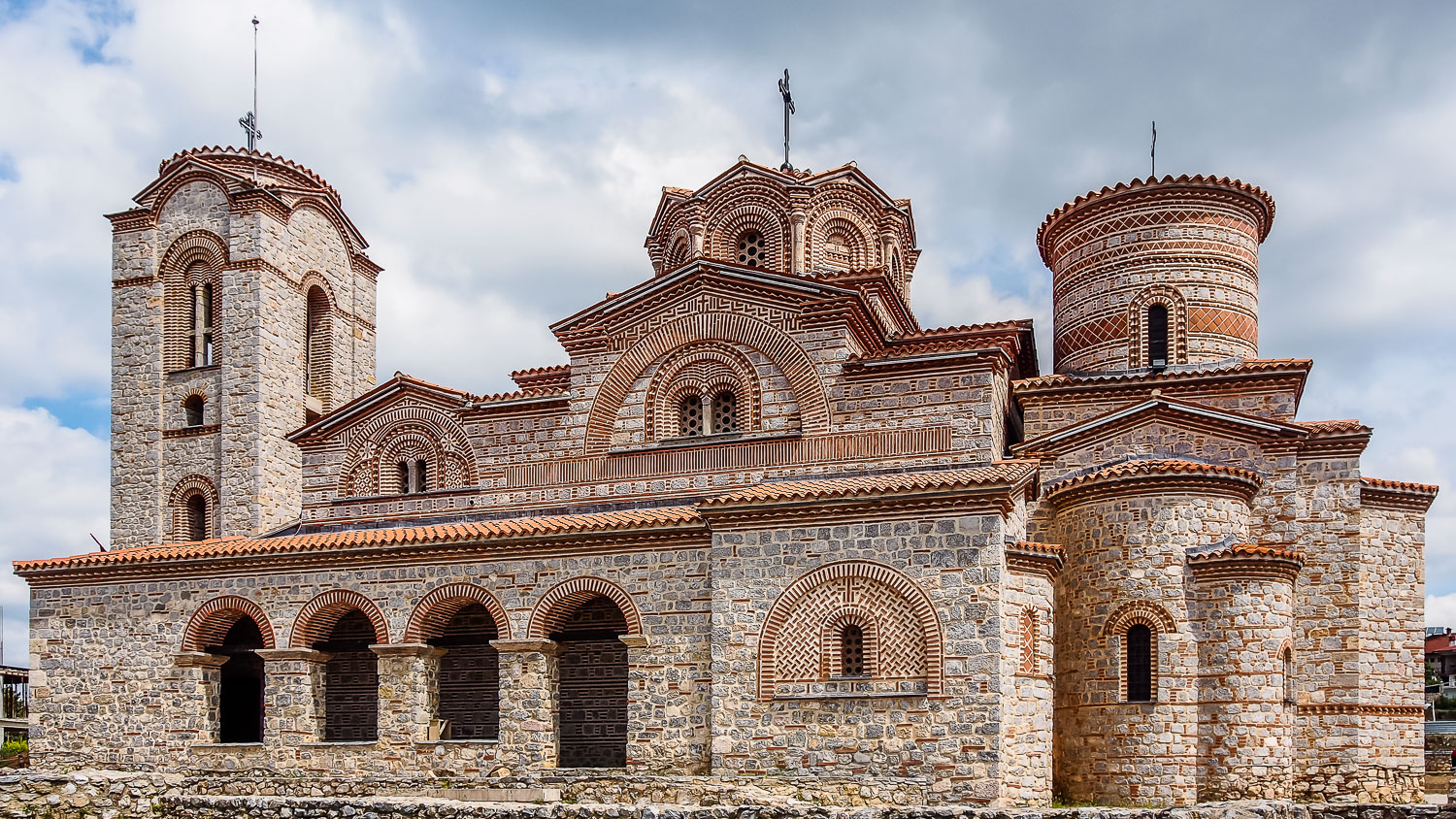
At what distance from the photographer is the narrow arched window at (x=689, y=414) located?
1577 centimetres

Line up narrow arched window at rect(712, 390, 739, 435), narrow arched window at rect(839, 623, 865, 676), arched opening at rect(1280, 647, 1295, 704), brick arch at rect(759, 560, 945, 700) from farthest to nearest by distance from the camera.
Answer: narrow arched window at rect(712, 390, 739, 435), arched opening at rect(1280, 647, 1295, 704), narrow arched window at rect(839, 623, 865, 676), brick arch at rect(759, 560, 945, 700)

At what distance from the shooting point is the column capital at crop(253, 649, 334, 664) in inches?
604

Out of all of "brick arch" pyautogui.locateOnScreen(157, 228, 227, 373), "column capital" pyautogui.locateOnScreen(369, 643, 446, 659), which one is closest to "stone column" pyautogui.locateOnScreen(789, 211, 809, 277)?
"column capital" pyautogui.locateOnScreen(369, 643, 446, 659)

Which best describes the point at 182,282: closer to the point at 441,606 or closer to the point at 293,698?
the point at 293,698

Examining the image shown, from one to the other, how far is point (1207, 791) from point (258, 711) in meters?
12.8

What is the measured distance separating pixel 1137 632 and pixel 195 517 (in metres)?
13.9

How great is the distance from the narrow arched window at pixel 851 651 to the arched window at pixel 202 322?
1206cm

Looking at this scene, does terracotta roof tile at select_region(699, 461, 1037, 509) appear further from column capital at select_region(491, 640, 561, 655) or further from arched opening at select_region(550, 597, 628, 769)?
arched opening at select_region(550, 597, 628, 769)

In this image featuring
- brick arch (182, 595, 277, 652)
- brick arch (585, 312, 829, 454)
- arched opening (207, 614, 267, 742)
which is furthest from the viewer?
arched opening (207, 614, 267, 742)

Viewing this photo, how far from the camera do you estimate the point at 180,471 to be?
19.7m

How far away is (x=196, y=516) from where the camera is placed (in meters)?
19.7

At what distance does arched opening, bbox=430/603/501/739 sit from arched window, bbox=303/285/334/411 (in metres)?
6.39

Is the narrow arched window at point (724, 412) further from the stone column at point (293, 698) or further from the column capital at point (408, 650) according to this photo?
the stone column at point (293, 698)

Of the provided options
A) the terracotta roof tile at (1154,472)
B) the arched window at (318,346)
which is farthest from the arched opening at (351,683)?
the terracotta roof tile at (1154,472)
